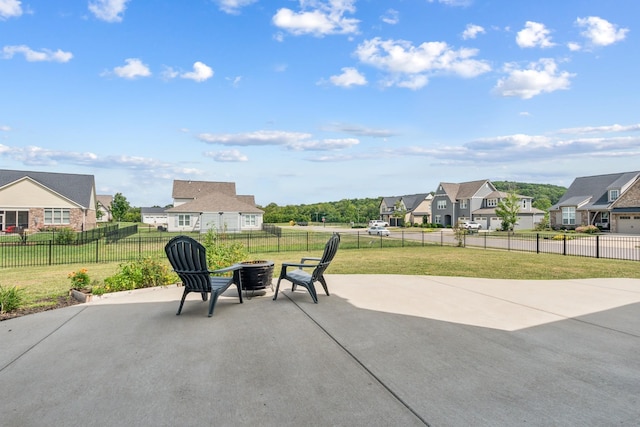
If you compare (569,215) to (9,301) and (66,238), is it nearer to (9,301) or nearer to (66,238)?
(66,238)

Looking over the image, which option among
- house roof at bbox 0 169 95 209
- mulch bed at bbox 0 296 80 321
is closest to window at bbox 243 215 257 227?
house roof at bbox 0 169 95 209

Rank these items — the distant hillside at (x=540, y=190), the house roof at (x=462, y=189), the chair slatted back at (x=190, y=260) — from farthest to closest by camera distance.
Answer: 1. the distant hillside at (x=540, y=190)
2. the house roof at (x=462, y=189)
3. the chair slatted back at (x=190, y=260)

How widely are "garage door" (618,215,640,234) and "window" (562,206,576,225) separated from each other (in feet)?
21.8

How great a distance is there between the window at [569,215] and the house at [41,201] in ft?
180

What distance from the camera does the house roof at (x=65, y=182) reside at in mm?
35844

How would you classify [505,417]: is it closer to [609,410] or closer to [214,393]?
[609,410]

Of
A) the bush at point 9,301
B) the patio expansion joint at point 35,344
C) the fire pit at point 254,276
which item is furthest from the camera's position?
the fire pit at point 254,276

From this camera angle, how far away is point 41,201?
35.4 metres

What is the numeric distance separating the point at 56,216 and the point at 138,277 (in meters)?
36.9

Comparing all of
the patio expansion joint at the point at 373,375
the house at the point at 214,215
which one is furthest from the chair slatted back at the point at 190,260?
the house at the point at 214,215

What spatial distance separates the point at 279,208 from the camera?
267 ft

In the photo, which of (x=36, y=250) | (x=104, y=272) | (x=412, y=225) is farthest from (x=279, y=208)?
(x=104, y=272)

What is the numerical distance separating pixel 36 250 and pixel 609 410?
2359 centimetres

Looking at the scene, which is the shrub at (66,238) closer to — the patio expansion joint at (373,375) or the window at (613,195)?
the patio expansion joint at (373,375)
